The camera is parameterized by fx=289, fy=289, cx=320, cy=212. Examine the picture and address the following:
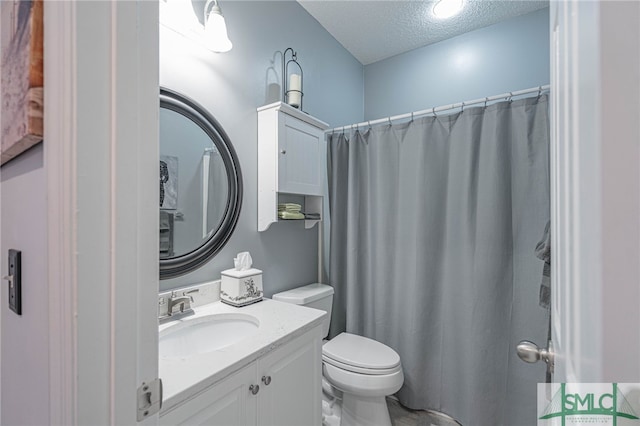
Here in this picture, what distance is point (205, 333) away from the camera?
48.9 inches

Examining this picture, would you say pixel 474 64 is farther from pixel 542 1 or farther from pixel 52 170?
pixel 52 170

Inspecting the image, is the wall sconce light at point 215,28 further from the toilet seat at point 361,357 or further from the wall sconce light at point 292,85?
the toilet seat at point 361,357

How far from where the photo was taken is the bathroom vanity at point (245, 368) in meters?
0.79

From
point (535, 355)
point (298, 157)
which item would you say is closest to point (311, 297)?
point (298, 157)

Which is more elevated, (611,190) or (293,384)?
(611,190)

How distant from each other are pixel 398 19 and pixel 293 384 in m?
2.32

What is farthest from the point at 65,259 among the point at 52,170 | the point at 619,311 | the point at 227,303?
the point at 227,303

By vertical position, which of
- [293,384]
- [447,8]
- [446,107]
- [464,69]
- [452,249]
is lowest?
[293,384]

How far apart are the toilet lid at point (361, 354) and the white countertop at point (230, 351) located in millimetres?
422

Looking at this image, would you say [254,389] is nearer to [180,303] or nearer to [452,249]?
[180,303]

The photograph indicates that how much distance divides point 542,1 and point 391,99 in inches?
43.9

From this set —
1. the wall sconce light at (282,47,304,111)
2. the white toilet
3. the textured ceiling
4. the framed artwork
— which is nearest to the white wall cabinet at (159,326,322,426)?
the white toilet

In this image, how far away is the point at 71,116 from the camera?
0.38 m

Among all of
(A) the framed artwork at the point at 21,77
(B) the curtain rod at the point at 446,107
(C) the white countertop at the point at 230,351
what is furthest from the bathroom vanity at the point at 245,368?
(B) the curtain rod at the point at 446,107
